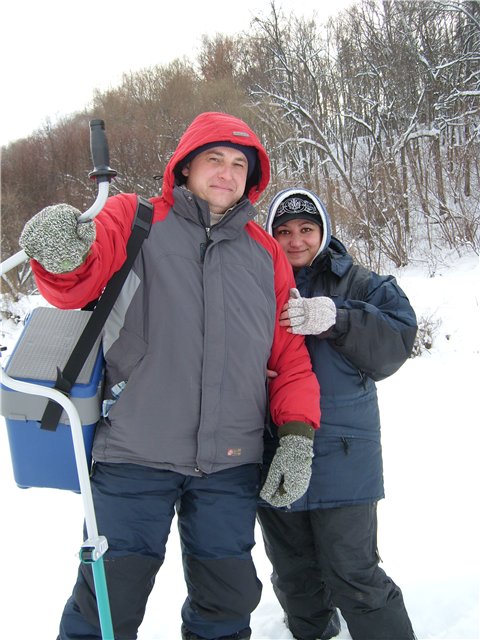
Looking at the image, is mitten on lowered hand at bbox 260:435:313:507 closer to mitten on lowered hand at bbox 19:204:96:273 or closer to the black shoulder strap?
the black shoulder strap

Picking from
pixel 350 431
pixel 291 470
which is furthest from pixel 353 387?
pixel 291 470

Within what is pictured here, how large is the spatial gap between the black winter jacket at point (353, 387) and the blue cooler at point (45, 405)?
746mm

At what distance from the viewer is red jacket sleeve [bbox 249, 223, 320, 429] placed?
6.07 feet

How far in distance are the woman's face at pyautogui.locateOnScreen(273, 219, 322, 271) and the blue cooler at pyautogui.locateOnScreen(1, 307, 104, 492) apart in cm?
91

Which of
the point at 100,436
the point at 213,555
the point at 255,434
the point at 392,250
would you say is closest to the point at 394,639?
the point at 213,555

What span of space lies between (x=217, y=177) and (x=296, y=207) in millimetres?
422

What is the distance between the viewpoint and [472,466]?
141 inches

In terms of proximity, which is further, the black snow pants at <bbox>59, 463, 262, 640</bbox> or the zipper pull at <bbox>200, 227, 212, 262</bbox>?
the zipper pull at <bbox>200, 227, 212, 262</bbox>

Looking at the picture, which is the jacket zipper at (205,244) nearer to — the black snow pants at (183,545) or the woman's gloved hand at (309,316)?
the woman's gloved hand at (309,316)

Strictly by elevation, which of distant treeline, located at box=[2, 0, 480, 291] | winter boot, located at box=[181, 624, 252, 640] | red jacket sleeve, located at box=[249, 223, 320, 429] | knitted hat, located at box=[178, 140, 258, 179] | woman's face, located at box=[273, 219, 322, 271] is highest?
distant treeline, located at box=[2, 0, 480, 291]

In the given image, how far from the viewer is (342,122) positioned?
1691cm

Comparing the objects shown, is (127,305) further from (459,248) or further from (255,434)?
(459,248)

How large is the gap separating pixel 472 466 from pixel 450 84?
1409 cm

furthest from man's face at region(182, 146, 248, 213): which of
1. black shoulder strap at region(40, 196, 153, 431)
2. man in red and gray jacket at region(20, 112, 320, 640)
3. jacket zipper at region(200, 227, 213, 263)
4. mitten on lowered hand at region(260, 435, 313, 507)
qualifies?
mitten on lowered hand at region(260, 435, 313, 507)
